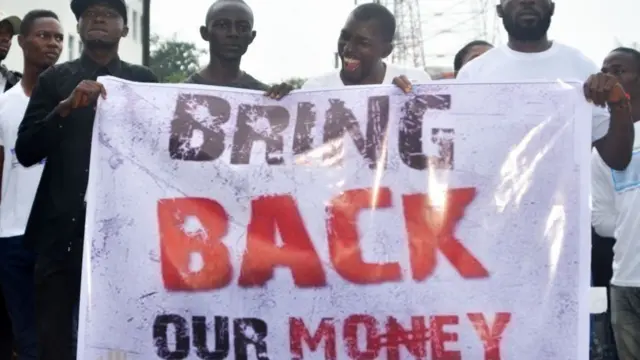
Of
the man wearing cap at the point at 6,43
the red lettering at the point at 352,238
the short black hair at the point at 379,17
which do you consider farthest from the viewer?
the man wearing cap at the point at 6,43

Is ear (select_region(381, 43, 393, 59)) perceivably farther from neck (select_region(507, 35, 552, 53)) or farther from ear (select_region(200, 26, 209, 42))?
ear (select_region(200, 26, 209, 42))

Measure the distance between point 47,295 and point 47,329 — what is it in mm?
137

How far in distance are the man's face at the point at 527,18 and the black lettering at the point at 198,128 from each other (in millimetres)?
1246

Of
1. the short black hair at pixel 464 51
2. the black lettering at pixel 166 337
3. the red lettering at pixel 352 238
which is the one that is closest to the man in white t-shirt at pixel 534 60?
the red lettering at pixel 352 238

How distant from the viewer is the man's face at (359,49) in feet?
16.1

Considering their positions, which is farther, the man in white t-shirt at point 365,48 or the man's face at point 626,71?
the man's face at point 626,71

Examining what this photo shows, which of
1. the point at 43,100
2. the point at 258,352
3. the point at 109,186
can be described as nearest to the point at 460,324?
the point at 258,352

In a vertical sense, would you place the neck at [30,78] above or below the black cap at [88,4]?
below

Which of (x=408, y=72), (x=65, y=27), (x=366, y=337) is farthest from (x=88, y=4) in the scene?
(x=65, y=27)

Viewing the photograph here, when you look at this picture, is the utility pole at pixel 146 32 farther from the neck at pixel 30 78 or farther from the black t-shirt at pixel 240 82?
the black t-shirt at pixel 240 82

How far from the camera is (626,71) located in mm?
5766

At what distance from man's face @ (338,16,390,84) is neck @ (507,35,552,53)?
1.93 ft

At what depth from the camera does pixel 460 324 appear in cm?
416

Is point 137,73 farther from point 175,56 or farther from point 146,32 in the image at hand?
point 175,56
